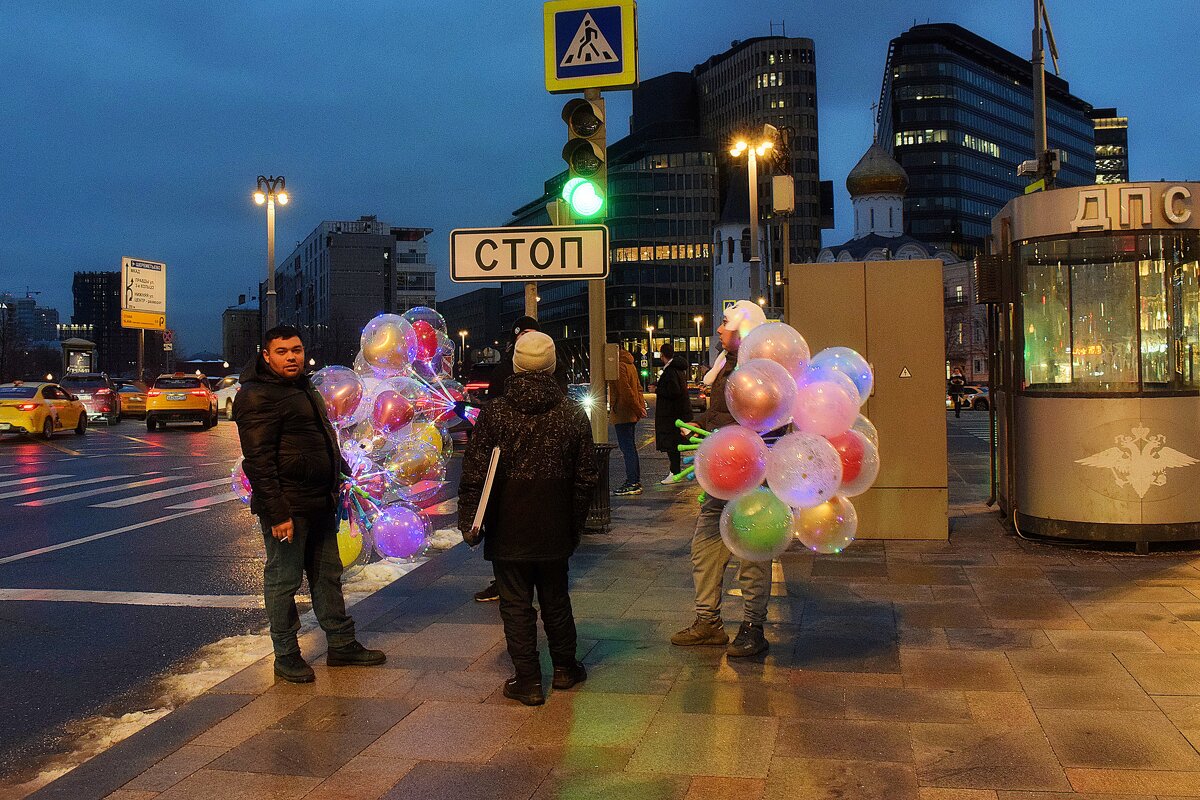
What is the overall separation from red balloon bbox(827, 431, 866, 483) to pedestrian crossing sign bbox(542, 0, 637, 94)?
421cm

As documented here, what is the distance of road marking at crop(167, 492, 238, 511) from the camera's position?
1299 centimetres

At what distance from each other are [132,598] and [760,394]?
5109 mm

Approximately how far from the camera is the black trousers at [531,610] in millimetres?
5160

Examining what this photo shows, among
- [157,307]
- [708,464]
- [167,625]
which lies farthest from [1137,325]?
[157,307]

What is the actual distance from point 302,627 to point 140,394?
38227 millimetres

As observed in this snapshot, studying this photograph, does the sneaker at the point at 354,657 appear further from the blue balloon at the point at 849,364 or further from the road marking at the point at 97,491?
the road marking at the point at 97,491

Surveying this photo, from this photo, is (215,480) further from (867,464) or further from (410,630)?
(867,464)

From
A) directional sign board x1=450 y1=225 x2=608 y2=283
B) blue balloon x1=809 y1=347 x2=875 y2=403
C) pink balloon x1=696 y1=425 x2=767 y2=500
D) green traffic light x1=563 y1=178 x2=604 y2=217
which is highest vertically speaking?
green traffic light x1=563 y1=178 x2=604 y2=217

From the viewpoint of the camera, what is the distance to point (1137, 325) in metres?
Answer: 8.66

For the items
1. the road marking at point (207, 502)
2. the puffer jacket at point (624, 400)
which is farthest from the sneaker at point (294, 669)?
the puffer jacket at point (624, 400)

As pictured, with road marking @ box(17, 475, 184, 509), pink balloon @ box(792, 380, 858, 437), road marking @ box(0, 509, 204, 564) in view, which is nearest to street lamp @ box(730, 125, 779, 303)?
road marking @ box(17, 475, 184, 509)

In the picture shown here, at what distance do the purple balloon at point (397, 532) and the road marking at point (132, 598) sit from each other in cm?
71

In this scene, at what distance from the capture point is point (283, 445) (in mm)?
5613

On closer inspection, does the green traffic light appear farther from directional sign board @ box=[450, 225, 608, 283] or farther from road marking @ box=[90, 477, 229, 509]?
road marking @ box=[90, 477, 229, 509]
